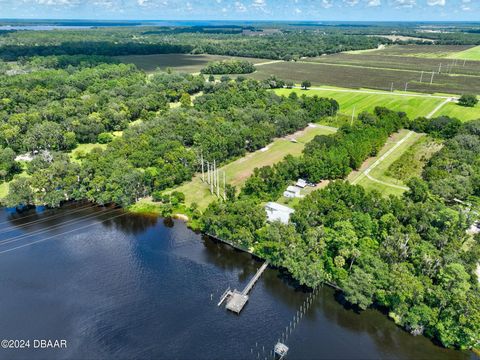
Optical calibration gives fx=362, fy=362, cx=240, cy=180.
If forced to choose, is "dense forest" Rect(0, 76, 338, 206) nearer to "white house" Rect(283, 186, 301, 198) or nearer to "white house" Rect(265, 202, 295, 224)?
"white house" Rect(283, 186, 301, 198)

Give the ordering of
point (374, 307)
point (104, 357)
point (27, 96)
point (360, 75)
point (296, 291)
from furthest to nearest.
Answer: point (360, 75), point (27, 96), point (296, 291), point (374, 307), point (104, 357)

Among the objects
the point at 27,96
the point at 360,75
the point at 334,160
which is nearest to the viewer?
the point at 334,160

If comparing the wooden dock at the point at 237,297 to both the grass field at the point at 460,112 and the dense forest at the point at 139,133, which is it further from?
the grass field at the point at 460,112

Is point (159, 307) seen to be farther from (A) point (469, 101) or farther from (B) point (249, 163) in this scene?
(A) point (469, 101)

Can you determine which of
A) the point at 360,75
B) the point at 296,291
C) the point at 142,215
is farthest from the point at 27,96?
the point at 360,75

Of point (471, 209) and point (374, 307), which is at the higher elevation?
point (471, 209)

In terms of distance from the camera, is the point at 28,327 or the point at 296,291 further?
the point at 296,291

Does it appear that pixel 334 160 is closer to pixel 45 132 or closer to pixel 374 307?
pixel 374 307

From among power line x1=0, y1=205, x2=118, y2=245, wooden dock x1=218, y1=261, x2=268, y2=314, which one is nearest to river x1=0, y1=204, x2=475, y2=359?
power line x1=0, y1=205, x2=118, y2=245
